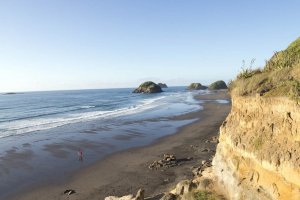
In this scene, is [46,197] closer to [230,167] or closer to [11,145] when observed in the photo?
[230,167]

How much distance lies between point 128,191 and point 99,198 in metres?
1.98

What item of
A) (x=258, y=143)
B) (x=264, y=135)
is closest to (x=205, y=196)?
(x=258, y=143)

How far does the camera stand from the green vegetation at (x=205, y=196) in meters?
12.3

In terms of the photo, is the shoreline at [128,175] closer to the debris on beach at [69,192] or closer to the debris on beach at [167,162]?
the debris on beach at [69,192]

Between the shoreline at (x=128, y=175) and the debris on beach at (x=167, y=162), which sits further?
the debris on beach at (x=167, y=162)

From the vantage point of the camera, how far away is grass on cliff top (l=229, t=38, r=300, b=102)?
1001 cm

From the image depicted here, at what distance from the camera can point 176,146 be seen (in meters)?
33.0

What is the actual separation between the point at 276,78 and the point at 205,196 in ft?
17.5

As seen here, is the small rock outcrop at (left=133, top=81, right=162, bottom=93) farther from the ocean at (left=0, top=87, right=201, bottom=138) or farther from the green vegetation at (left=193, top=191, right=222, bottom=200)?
the green vegetation at (left=193, top=191, right=222, bottom=200)

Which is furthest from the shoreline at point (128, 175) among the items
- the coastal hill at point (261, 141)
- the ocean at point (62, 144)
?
the coastal hill at point (261, 141)

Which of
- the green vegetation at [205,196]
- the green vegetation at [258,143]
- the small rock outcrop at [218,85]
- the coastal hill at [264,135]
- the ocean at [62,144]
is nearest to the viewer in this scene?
the coastal hill at [264,135]

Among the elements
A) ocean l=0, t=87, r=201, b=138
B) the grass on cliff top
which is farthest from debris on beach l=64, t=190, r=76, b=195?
ocean l=0, t=87, r=201, b=138

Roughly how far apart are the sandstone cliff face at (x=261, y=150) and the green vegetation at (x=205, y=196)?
0.46 m

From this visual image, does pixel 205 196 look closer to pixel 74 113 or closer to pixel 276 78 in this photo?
pixel 276 78
